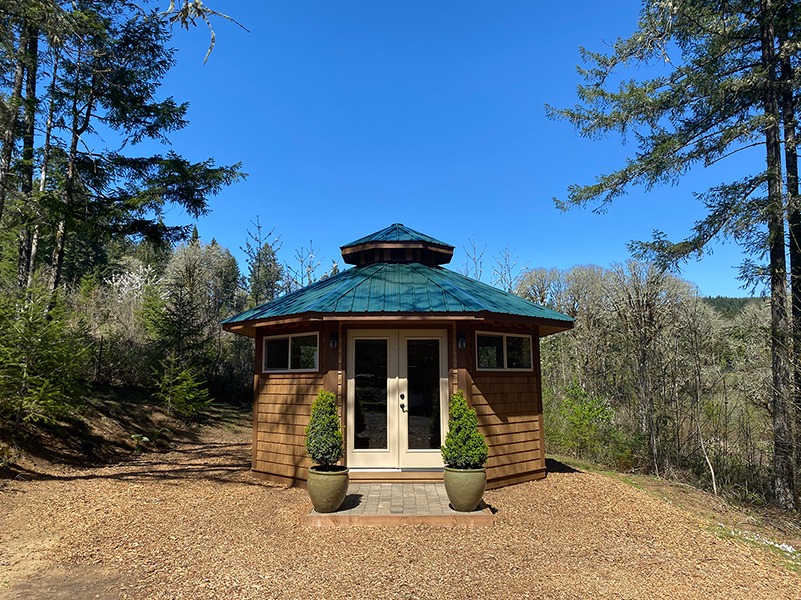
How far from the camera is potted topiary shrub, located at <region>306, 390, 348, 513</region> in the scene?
5.10m

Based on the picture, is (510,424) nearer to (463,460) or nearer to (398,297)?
(463,460)

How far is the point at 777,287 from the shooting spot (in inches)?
311

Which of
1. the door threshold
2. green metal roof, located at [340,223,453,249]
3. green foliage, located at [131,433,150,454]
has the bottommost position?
green foliage, located at [131,433,150,454]

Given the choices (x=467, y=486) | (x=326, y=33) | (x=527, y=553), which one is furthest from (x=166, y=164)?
(x=527, y=553)

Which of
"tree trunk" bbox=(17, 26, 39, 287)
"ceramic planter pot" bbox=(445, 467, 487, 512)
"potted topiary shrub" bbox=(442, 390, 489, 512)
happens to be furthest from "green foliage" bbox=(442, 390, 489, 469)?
"tree trunk" bbox=(17, 26, 39, 287)

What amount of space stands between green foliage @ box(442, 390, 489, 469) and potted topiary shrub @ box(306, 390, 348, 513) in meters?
1.27

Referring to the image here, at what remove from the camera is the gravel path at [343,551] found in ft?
11.8

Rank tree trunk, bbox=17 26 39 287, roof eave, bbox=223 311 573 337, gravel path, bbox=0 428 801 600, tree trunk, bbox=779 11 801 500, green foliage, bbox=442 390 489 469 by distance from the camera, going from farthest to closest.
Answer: tree trunk, bbox=17 26 39 287, tree trunk, bbox=779 11 801 500, roof eave, bbox=223 311 573 337, green foliage, bbox=442 390 489 469, gravel path, bbox=0 428 801 600

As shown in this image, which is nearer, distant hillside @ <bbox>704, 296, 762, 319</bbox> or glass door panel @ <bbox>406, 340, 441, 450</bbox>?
glass door panel @ <bbox>406, 340, 441, 450</bbox>

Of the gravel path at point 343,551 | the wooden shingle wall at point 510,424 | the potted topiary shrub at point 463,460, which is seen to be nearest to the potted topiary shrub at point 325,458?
the gravel path at point 343,551

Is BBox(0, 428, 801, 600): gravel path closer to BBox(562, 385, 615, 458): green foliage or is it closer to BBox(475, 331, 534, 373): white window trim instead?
BBox(475, 331, 534, 373): white window trim

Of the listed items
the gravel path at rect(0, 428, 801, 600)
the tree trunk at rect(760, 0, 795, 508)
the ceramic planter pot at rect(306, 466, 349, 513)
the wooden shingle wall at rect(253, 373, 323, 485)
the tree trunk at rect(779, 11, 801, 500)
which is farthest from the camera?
the tree trunk at rect(760, 0, 795, 508)

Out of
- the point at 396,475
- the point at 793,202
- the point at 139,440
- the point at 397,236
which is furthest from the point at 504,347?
the point at 139,440

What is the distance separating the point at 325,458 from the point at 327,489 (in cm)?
35
